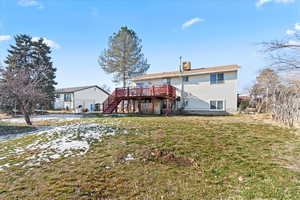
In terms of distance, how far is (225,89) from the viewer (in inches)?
628

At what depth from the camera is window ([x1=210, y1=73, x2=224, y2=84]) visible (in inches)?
637

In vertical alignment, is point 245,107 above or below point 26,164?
above

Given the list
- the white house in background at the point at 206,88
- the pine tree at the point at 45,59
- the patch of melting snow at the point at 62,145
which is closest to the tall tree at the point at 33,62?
the pine tree at the point at 45,59

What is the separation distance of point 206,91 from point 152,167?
14.0 metres

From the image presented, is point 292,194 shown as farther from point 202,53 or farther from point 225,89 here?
point 202,53

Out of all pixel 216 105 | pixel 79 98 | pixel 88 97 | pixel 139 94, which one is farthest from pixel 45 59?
pixel 216 105

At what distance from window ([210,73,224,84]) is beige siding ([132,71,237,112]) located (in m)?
0.28

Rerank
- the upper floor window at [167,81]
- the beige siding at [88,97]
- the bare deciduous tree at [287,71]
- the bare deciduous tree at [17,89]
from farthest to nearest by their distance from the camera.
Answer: the beige siding at [88,97], the upper floor window at [167,81], the bare deciduous tree at [17,89], the bare deciduous tree at [287,71]

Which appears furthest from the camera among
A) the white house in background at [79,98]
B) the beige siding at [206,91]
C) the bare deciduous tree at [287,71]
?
the white house in background at [79,98]

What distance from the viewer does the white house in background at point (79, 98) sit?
27.7 meters

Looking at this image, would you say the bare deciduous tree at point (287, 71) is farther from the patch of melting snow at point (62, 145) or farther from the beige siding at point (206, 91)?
the patch of melting snow at point (62, 145)

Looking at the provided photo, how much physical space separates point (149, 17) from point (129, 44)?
41.9ft

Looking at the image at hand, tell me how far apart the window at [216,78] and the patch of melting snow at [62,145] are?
482 inches

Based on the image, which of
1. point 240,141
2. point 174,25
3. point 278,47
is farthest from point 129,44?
point 240,141
